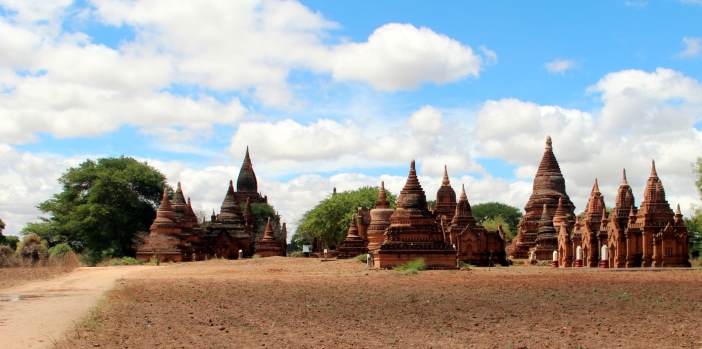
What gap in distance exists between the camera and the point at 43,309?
19.1 metres

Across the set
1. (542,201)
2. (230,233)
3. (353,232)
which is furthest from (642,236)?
(230,233)

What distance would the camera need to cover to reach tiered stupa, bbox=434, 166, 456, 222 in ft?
194

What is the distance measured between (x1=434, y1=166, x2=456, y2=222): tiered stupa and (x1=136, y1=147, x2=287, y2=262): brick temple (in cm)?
1422

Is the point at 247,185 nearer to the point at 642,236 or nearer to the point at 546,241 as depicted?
the point at 546,241

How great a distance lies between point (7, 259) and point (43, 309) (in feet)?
114

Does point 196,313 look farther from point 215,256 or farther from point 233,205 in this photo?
point 233,205

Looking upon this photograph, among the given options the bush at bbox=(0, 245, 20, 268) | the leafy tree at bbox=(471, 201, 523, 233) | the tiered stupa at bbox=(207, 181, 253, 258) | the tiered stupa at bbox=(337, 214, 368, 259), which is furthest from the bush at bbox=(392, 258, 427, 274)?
the leafy tree at bbox=(471, 201, 523, 233)

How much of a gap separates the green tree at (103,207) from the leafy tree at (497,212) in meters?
54.8

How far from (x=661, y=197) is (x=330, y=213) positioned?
1561 inches

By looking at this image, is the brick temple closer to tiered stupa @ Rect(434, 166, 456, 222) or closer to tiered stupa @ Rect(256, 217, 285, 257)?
tiered stupa @ Rect(256, 217, 285, 257)

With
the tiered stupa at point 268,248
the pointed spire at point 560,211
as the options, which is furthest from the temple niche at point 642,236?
the tiered stupa at point 268,248

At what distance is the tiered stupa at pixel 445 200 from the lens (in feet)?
194

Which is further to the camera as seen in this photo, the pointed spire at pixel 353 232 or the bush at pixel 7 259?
the pointed spire at pixel 353 232

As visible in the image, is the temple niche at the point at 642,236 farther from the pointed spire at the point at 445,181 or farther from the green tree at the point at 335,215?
the green tree at the point at 335,215
